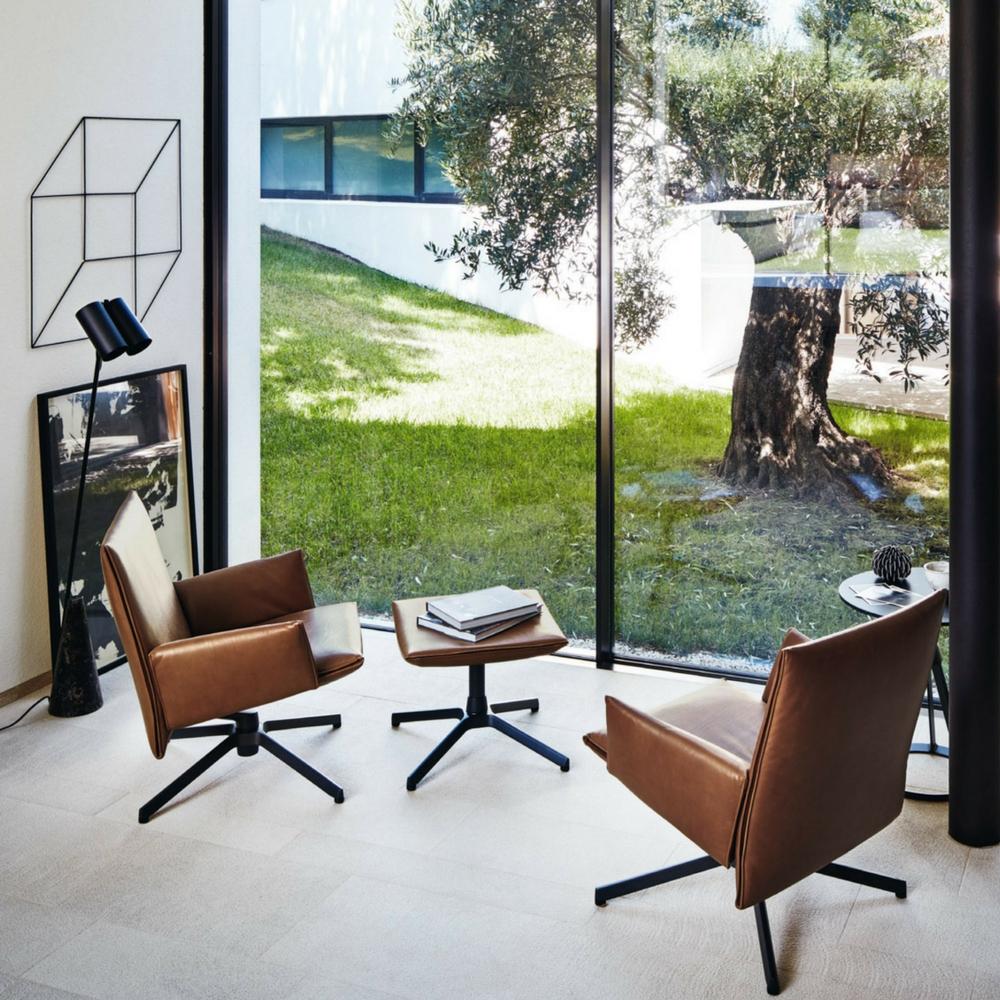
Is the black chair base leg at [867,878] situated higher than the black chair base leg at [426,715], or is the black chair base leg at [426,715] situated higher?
the black chair base leg at [426,715]

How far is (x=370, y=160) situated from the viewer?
210 inches

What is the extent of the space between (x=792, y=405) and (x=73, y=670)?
2865mm

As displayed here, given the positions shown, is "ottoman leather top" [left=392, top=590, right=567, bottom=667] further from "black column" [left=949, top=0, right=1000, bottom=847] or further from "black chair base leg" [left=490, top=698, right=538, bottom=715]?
"black column" [left=949, top=0, right=1000, bottom=847]

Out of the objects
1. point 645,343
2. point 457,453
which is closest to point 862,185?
point 645,343

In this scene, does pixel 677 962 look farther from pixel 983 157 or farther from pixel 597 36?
pixel 597 36

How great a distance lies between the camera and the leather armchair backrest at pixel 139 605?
12.2 feet

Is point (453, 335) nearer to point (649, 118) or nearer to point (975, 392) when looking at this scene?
point (649, 118)

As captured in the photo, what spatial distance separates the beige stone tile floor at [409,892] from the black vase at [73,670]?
6.7 inches

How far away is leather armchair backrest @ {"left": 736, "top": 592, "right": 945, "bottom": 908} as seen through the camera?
9.25 feet

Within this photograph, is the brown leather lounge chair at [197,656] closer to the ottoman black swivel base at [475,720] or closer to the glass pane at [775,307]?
the ottoman black swivel base at [475,720]

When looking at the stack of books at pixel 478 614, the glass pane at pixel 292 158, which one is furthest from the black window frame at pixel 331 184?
the stack of books at pixel 478 614

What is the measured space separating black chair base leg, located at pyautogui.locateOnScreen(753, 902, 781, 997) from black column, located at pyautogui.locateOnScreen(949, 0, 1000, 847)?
0.88 meters

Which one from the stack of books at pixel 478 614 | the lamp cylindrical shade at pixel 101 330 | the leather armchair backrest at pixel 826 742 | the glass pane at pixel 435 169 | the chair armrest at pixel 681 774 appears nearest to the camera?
the leather armchair backrest at pixel 826 742

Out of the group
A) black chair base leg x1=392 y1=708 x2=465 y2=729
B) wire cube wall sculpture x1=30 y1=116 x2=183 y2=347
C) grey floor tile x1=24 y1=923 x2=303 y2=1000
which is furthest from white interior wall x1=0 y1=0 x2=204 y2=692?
grey floor tile x1=24 y1=923 x2=303 y2=1000
